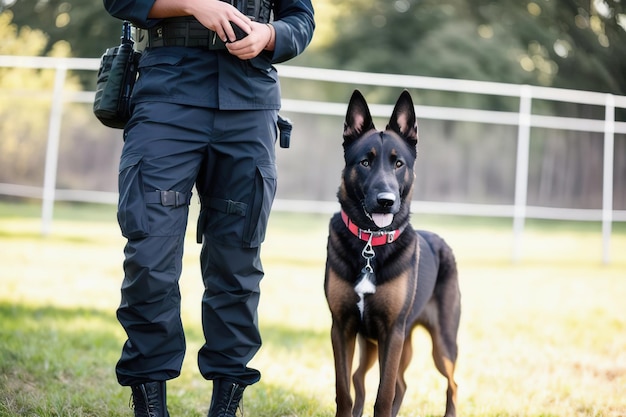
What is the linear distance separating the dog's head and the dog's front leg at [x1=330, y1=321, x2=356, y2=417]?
0.50 metres

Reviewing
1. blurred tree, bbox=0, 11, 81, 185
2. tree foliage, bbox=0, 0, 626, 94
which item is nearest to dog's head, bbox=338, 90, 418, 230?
blurred tree, bbox=0, 11, 81, 185

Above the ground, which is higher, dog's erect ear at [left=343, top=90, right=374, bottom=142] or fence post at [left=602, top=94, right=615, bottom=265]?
fence post at [left=602, top=94, right=615, bottom=265]

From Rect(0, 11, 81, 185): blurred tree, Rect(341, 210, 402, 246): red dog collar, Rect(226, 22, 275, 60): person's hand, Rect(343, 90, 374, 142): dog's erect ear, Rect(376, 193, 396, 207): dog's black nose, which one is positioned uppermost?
Rect(0, 11, 81, 185): blurred tree

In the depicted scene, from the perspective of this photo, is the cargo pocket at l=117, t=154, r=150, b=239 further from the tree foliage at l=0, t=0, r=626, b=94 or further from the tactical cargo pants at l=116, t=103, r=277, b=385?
the tree foliage at l=0, t=0, r=626, b=94

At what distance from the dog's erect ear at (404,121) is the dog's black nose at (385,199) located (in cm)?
46

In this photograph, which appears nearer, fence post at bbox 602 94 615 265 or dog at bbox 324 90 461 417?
dog at bbox 324 90 461 417

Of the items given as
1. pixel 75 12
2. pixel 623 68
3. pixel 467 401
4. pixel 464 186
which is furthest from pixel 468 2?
pixel 467 401

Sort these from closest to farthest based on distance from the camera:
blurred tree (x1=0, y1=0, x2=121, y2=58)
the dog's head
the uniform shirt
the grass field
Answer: the uniform shirt < the dog's head < the grass field < blurred tree (x1=0, y1=0, x2=121, y2=58)

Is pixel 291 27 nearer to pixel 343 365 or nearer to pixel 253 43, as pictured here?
pixel 253 43

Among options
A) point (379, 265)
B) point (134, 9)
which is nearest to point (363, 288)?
point (379, 265)

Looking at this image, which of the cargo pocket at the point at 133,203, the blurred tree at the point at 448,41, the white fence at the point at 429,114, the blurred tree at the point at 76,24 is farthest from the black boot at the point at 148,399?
the blurred tree at the point at 448,41

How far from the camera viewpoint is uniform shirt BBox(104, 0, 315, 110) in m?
2.71

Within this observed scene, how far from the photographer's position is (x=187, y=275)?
7539 millimetres

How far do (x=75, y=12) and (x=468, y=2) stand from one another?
1429cm
